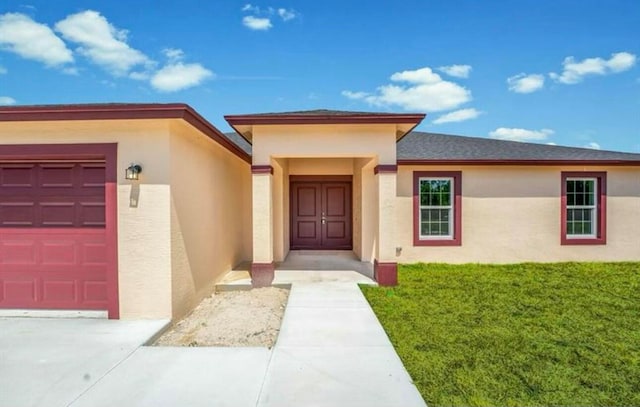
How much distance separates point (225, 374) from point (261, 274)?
11.2 ft

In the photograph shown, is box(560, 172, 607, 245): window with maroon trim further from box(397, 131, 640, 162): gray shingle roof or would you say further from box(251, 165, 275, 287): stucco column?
box(251, 165, 275, 287): stucco column

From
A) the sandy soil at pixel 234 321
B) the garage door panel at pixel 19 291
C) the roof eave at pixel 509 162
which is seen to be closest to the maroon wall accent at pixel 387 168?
the roof eave at pixel 509 162

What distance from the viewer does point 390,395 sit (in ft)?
9.08

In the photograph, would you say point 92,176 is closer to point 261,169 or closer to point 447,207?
point 261,169

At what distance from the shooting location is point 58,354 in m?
3.59

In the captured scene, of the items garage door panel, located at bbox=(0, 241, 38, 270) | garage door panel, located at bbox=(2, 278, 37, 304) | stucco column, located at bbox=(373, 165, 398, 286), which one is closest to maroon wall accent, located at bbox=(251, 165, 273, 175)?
stucco column, located at bbox=(373, 165, 398, 286)

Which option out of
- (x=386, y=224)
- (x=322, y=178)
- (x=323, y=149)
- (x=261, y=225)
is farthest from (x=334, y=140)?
(x=322, y=178)

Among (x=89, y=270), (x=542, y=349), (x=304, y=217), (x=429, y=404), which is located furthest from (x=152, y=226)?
(x=304, y=217)

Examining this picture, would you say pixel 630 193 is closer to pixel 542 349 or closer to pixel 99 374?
pixel 542 349

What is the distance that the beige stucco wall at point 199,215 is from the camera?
194 inches

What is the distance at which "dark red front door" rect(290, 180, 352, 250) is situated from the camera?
34.3 ft

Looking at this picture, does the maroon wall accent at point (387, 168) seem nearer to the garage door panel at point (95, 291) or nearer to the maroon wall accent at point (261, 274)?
the maroon wall accent at point (261, 274)

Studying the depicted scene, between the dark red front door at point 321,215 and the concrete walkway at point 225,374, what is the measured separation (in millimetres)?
6110

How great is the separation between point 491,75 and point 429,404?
12.2 meters
